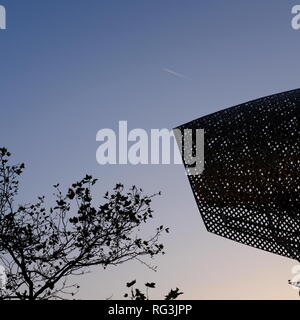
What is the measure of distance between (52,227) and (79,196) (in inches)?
23.9

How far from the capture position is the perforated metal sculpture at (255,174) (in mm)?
10867

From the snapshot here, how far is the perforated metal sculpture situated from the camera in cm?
1087

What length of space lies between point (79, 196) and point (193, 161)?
467cm

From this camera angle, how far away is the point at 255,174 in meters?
11.2

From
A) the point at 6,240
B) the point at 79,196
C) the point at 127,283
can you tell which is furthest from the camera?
the point at 79,196

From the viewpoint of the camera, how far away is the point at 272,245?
36.0 feet

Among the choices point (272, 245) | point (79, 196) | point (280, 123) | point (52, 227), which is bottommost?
point (272, 245)
